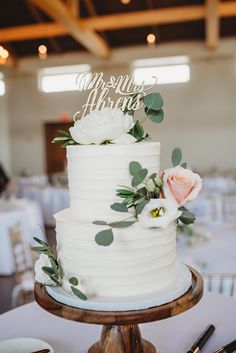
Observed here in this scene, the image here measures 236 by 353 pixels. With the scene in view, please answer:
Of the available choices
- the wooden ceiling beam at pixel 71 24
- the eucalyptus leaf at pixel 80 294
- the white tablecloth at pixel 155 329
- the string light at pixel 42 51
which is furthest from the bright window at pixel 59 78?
the eucalyptus leaf at pixel 80 294

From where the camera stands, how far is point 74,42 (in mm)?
12828

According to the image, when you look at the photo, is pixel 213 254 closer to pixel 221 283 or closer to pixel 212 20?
pixel 221 283

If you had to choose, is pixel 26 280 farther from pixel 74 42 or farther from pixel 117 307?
pixel 74 42

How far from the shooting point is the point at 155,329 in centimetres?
171

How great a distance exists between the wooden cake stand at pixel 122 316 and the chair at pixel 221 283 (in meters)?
0.91

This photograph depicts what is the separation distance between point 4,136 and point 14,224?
9482mm

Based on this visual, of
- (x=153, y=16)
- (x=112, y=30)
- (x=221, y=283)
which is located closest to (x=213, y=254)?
(x=221, y=283)

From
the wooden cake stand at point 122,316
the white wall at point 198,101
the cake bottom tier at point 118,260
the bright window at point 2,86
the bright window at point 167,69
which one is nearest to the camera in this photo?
the wooden cake stand at point 122,316

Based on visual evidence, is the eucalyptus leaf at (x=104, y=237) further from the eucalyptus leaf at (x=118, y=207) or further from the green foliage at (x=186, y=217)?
the green foliage at (x=186, y=217)

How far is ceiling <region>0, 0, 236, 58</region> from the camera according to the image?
10.4m

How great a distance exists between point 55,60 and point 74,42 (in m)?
0.96

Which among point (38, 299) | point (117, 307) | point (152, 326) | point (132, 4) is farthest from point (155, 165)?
point (132, 4)

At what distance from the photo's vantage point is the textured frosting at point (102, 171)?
4.19ft

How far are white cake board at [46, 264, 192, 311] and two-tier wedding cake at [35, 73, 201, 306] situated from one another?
17 mm
